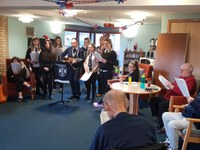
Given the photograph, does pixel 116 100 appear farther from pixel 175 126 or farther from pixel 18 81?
pixel 18 81

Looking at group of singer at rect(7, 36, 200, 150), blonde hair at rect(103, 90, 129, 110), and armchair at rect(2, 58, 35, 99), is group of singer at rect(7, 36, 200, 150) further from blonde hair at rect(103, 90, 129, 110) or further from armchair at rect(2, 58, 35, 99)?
armchair at rect(2, 58, 35, 99)

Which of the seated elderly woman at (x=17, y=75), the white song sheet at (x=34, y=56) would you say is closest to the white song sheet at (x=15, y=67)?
the seated elderly woman at (x=17, y=75)

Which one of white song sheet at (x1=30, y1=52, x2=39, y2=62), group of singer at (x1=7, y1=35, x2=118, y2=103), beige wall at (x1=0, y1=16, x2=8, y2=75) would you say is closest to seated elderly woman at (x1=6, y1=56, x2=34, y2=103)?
group of singer at (x1=7, y1=35, x2=118, y2=103)

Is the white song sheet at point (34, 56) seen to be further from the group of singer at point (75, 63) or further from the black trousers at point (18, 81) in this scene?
the black trousers at point (18, 81)

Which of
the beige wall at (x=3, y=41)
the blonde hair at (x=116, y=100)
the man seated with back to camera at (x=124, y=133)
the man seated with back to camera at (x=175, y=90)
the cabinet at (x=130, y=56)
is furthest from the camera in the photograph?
the cabinet at (x=130, y=56)

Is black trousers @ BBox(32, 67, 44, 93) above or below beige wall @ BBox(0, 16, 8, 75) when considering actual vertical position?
below

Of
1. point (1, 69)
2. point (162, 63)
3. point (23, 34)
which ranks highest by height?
point (23, 34)

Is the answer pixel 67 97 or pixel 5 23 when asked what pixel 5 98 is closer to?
pixel 67 97

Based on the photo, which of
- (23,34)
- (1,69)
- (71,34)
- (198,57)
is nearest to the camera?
(198,57)

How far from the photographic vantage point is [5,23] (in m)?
7.20

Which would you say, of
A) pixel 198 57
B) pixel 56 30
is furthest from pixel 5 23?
pixel 198 57

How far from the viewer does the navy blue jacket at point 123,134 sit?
1.39 metres

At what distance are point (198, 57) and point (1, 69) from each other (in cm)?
554

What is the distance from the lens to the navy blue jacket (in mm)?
1395
